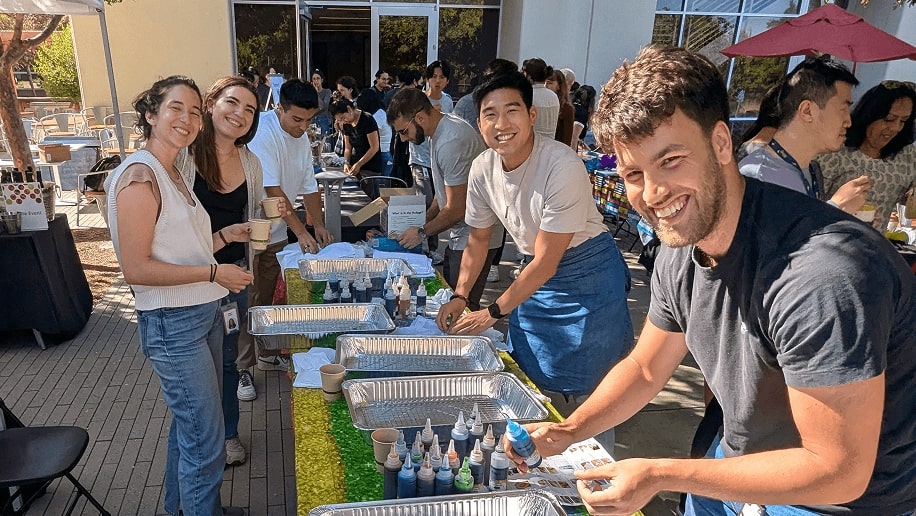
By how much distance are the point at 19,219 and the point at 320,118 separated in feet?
18.9

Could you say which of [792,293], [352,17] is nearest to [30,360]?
[792,293]

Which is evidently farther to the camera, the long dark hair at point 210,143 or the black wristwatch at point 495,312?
the long dark hair at point 210,143

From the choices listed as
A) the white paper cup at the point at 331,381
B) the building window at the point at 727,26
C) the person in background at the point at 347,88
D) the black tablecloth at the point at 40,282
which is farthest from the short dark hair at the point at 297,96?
the building window at the point at 727,26

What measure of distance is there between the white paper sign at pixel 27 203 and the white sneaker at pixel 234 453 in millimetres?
2358

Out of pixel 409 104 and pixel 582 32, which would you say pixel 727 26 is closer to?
pixel 582 32

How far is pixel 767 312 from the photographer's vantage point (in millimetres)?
1042

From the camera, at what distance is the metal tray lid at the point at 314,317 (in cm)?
259

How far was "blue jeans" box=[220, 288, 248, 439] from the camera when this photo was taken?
2.65 meters

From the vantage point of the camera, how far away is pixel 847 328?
90 centimetres

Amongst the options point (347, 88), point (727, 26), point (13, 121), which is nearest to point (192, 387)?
point (13, 121)

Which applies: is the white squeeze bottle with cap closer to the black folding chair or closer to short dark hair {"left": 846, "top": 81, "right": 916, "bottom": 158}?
the black folding chair

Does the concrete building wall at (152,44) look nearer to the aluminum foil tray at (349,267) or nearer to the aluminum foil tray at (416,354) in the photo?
the aluminum foil tray at (349,267)

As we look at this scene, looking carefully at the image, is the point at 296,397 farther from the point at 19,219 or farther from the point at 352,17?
the point at 352,17

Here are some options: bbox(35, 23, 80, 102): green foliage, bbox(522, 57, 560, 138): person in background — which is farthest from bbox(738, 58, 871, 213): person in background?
bbox(35, 23, 80, 102): green foliage
